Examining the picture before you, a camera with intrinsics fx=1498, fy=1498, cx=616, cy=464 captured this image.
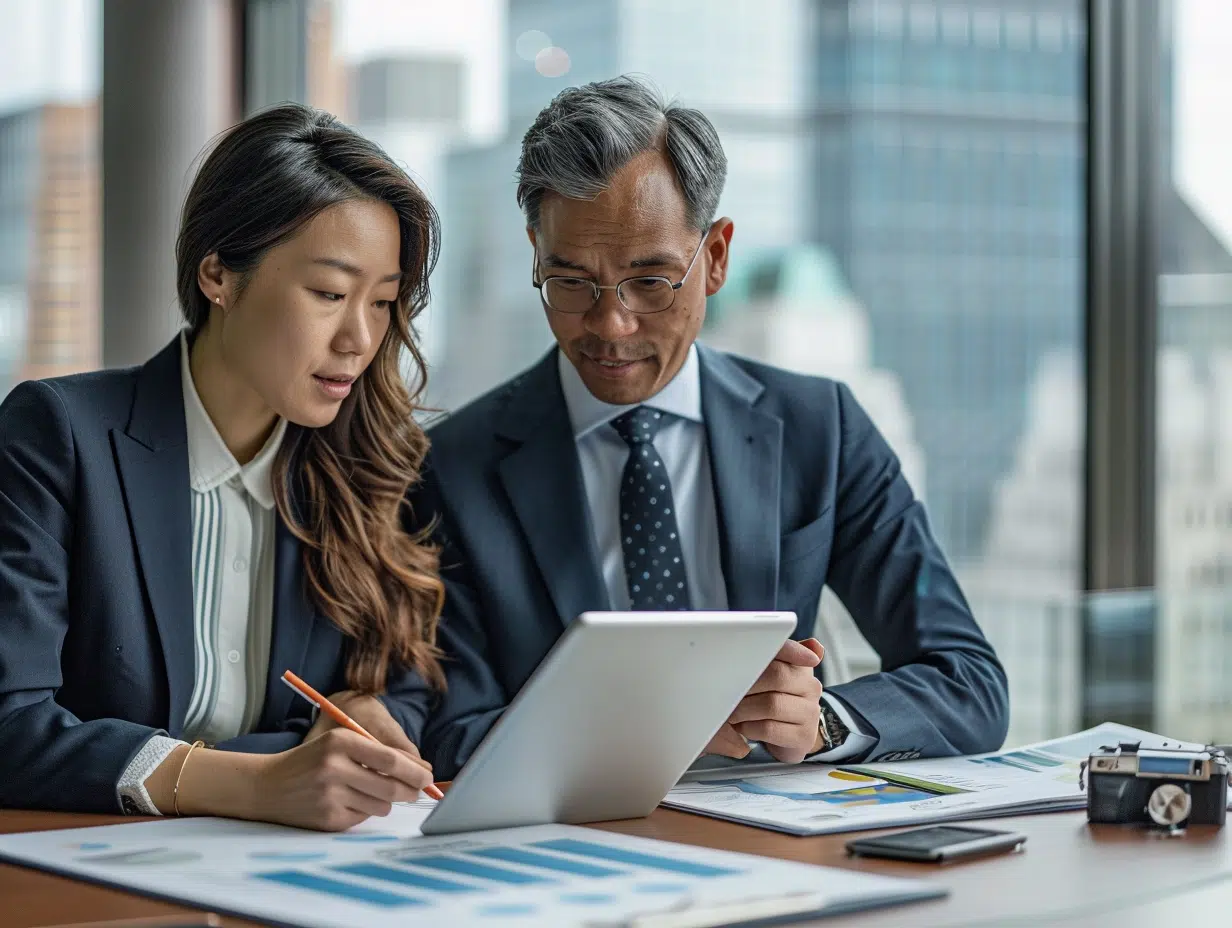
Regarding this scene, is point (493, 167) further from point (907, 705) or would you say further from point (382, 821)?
point (382, 821)

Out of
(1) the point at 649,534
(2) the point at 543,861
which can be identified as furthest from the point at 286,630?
(2) the point at 543,861

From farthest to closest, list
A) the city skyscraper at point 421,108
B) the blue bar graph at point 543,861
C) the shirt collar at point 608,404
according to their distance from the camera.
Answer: the city skyscraper at point 421,108 → the shirt collar at point 608,404 → the blue bar graph at point 543,861

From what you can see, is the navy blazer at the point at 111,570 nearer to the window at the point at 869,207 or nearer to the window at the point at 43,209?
the window at the point at 869,207

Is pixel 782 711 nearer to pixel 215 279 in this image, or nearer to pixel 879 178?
pixel 215 279

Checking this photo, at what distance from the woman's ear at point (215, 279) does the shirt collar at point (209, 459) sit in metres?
0.08

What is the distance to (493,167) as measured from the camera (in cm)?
398

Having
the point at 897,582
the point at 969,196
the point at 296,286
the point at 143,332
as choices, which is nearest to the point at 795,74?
the point at 969,196

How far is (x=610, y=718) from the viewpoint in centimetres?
123

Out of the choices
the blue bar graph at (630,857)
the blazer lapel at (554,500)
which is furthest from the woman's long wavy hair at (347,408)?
the blue bar graph at (630,857)

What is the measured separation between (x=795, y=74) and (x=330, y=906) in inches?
129

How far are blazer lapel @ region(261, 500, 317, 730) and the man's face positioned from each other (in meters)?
0.47

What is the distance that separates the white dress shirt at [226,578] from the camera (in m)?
1.74

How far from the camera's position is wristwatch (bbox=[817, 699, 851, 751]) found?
63.6 inches

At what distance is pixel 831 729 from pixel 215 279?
0.88 m
